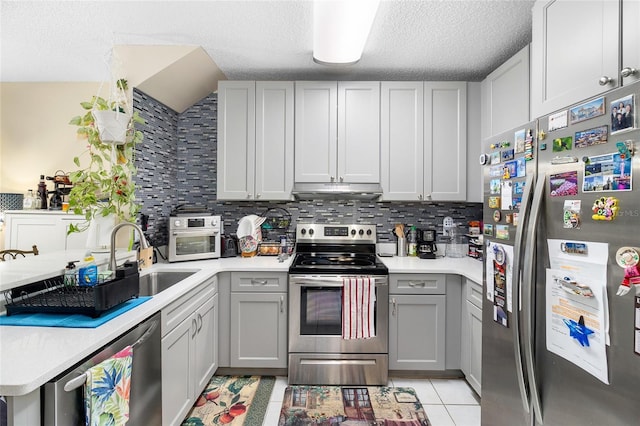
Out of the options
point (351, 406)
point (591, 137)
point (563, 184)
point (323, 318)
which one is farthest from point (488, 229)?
point (351, 406)

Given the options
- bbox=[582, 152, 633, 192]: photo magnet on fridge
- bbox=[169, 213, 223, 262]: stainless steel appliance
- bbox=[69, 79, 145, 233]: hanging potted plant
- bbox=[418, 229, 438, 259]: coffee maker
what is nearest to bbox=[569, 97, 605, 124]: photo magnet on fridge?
bbox=[582, 152, 633, 192]: photo magnet on fridge

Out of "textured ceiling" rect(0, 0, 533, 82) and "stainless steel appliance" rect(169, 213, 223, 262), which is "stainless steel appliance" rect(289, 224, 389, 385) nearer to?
"stainless steel appliance" rect(169, 213, 223, 262)

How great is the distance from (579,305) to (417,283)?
1395mm

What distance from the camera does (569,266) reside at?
41.6 inches

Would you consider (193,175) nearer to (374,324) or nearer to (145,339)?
(145,339)

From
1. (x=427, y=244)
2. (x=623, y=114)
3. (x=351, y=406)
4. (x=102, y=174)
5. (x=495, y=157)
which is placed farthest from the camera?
(x=427, y=244)

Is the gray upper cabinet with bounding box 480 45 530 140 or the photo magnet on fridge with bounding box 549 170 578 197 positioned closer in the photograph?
the photo magnet on fridge with bounding box 549 170 578 197

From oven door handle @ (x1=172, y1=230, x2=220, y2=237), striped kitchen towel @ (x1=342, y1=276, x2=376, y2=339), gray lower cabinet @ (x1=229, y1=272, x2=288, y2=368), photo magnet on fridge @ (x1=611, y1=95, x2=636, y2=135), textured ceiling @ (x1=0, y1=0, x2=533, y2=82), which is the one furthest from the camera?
oven door handle @ (x1=172, y1=230, x2=220, y2=237)

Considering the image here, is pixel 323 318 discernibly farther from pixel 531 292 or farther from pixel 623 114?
pixel 623 114

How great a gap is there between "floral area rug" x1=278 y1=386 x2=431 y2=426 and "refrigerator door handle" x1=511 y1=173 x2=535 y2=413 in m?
0.94

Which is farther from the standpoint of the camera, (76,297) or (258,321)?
(258,321)

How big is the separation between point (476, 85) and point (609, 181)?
2089mm

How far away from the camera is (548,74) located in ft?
4.86

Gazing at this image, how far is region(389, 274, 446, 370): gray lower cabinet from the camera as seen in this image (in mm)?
2381
